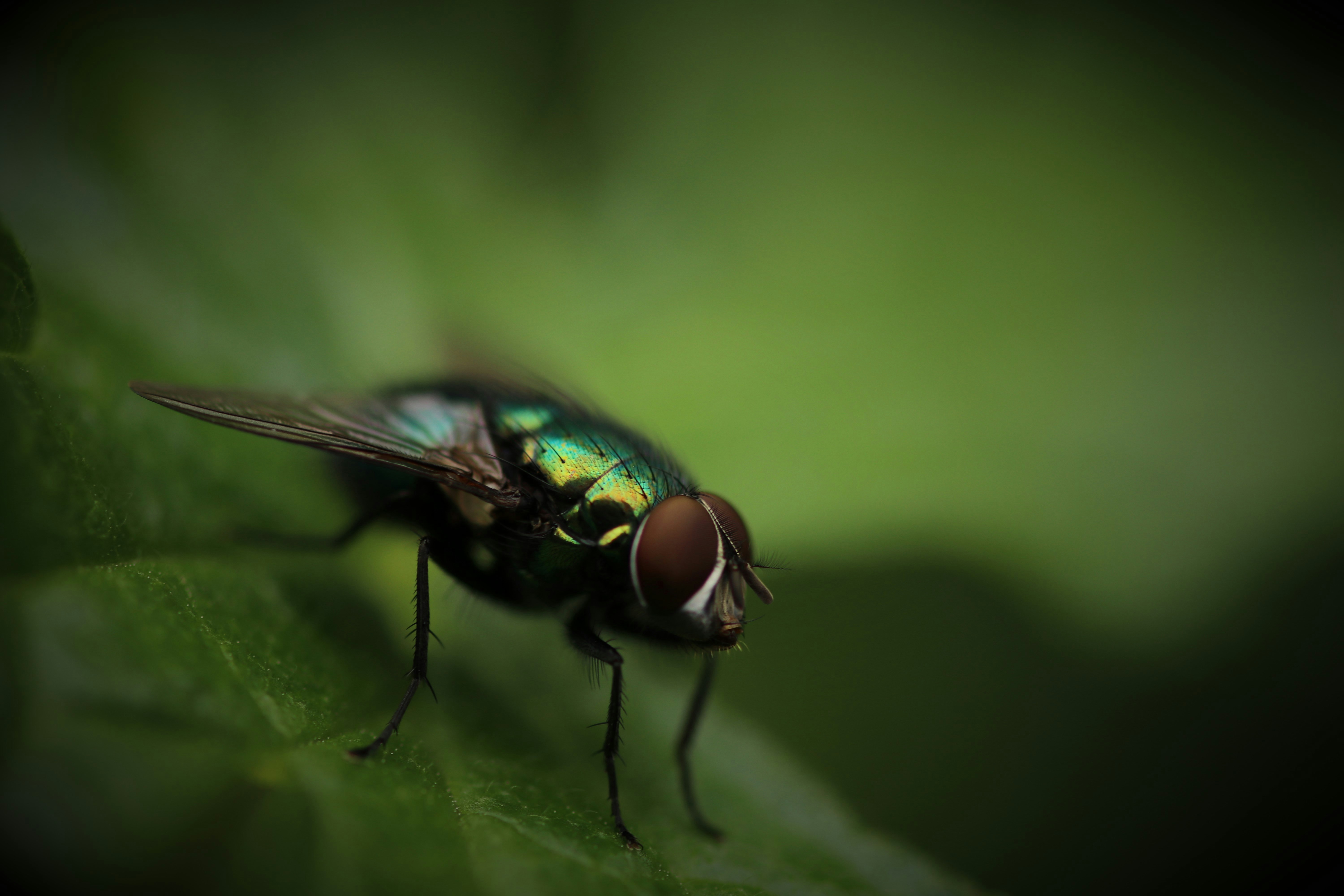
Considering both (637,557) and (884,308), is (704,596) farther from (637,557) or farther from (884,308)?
(884,308)

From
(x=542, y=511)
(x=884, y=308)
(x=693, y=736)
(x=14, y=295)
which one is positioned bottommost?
(x=693, y=736)

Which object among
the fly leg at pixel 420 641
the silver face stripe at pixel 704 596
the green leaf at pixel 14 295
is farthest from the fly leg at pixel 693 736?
the green leaf at pixel 14 295

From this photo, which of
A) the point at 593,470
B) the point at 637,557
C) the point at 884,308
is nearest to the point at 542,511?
the point at 593,470

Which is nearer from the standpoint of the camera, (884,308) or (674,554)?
(674,554)

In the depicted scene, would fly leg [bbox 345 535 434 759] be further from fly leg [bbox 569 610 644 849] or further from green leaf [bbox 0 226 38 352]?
green leaf [bbox 0 226 38 352]

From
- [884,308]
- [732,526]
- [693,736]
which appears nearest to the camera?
[732,526]

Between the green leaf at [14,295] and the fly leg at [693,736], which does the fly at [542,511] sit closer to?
the fly leg at [693,736]

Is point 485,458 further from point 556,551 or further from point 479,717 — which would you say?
point 479,717

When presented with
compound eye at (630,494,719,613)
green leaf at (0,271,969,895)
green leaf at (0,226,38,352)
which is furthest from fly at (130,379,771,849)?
green leaf at (0,226,38,352)
